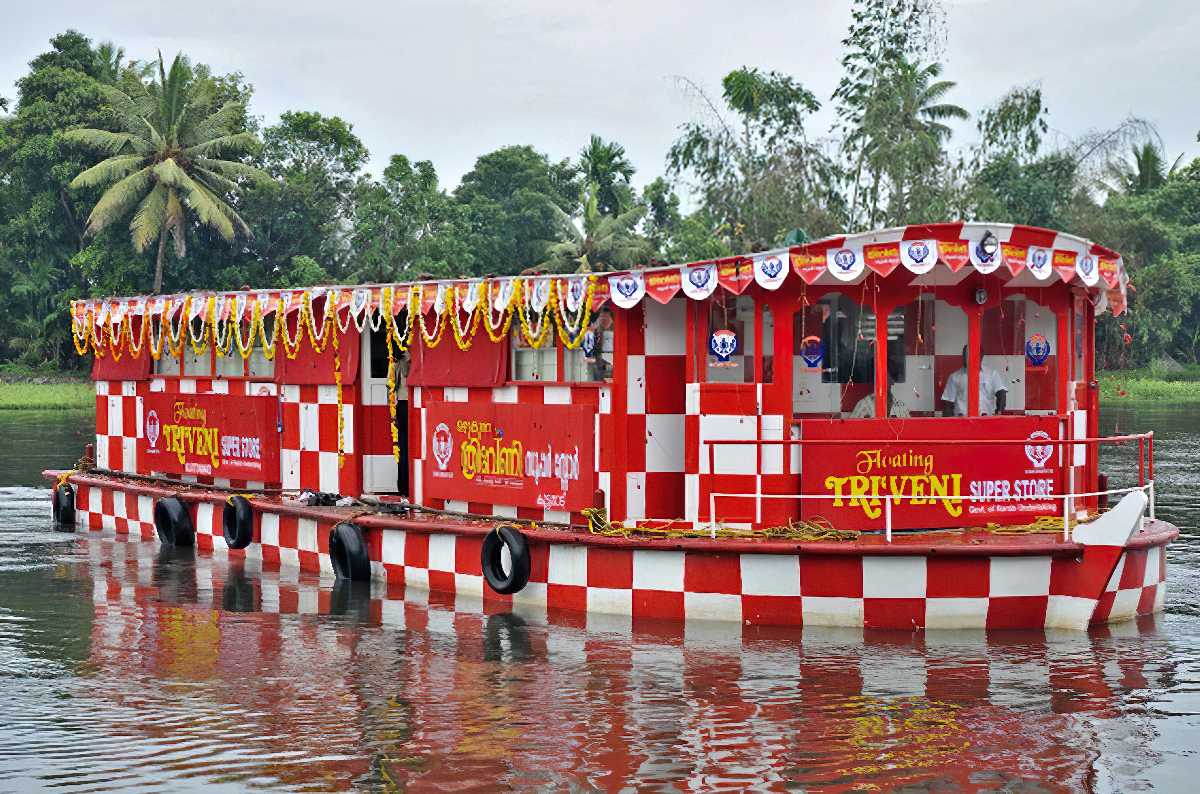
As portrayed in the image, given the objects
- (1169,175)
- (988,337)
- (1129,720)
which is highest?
(1169,175)

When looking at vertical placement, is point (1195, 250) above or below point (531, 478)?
above

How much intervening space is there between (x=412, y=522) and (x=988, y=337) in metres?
5.74

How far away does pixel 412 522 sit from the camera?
14.9m

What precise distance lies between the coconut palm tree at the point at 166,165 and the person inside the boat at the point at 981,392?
37.9m

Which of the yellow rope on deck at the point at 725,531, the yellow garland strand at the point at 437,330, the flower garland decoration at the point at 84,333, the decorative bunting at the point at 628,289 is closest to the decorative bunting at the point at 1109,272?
the yellow rope on deck at the point at 725,531

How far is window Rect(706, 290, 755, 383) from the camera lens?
513 inches

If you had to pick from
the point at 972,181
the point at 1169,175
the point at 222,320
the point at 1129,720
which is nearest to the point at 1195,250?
the point at 1169,175

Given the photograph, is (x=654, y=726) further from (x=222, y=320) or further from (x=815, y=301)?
(x=222, y=320)

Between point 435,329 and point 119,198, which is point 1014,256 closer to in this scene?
point 435,329

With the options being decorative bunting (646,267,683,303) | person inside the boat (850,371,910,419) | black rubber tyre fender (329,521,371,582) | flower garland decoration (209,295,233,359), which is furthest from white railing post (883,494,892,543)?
flower garland decoration (209,295,233,359)

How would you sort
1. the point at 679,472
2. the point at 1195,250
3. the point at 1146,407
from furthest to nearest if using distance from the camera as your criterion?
1. the point at 1195,250
2. the point at 1146,407
3. the point at 679,472

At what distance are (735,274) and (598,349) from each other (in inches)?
71.5

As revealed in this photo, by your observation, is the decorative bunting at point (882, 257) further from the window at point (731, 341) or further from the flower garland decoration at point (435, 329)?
the flower garland decoration at point (435, 329)

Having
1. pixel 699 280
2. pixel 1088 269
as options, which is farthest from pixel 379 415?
pixel 1088 269
